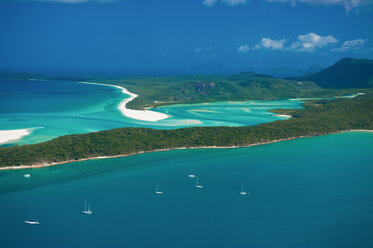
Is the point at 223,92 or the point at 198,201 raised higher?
the point at 223,92

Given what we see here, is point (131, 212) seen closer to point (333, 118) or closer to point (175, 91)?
point (333, 118)

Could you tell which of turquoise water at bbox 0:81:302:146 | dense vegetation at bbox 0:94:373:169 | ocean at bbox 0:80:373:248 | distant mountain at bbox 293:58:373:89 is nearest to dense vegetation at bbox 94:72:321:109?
turquoise water at bbox 0:81:302:146

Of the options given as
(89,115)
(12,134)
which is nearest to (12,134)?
(12,134)

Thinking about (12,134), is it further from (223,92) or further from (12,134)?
(223,92)

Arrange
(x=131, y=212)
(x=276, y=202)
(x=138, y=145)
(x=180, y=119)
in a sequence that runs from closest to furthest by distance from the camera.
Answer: (x=131, y=212)
(x=276, y=202)
(x=138, y=145)
(x=180, y=119)

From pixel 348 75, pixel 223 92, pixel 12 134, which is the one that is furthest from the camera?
pixel 348 75

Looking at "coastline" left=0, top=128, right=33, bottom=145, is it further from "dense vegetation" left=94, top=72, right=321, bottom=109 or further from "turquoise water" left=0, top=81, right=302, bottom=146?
"dense vegetation" left=94, top=72, right=321, bottom=109

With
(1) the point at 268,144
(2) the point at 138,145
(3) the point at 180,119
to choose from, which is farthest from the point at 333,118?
(2) the point at 138,145
